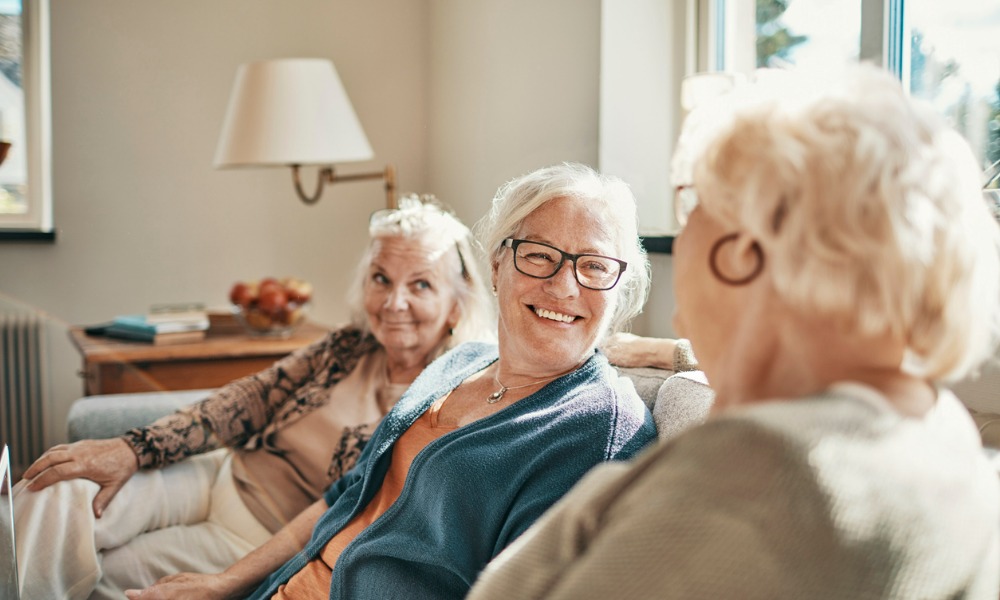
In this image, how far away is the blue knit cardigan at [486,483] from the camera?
116cm

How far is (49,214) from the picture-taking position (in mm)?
3393

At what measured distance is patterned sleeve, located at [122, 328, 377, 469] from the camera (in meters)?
1.86

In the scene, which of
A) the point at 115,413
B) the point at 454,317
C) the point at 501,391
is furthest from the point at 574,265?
the point at 115,413

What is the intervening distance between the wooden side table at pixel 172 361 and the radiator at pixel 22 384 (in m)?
0.69

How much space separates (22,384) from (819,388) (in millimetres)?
3451

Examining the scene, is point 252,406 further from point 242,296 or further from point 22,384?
point 22,384

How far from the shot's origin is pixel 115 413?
6.76 ft

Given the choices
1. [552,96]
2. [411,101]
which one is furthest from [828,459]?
[411,101]

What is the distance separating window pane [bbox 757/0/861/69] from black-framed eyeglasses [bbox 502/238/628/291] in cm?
81

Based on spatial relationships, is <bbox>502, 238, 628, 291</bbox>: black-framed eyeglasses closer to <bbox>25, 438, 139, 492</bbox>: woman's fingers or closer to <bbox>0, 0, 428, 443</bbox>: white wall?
<bbox>25, 438, 139, 492</bbox>: woman's fingers

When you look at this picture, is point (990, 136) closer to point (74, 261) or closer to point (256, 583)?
point (256, 583)

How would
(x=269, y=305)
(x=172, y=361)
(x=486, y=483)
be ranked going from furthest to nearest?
(x=269, y=305) → (x=172, y=361) → (x=486, y=483)

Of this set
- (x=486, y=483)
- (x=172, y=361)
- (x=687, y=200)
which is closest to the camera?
(x=687, y=200)

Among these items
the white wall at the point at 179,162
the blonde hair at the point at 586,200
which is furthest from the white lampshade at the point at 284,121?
the blonde hair at the point at 586,200
